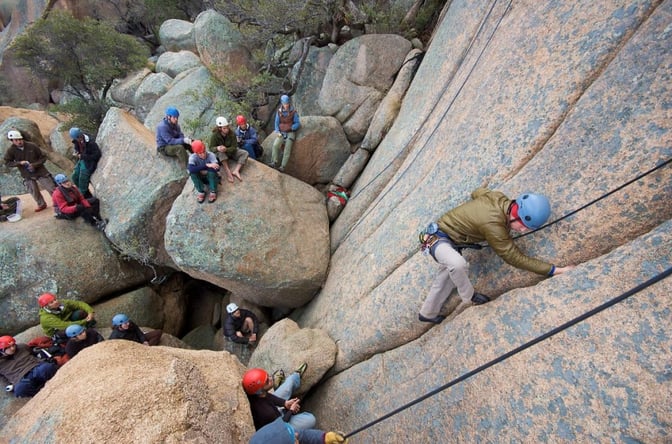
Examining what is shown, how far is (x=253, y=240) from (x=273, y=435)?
4464 mm

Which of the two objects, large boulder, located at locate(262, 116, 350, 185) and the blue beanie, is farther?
large boulder, located at locate(262, 116, 350, 185)

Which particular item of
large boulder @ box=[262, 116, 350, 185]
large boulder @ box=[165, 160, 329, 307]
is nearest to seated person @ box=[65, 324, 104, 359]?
large boulder @ box=[165, 160, 329, 307]

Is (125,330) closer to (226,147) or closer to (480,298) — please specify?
(226,147)

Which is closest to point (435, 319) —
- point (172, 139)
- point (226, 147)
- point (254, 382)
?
point (254, 382)

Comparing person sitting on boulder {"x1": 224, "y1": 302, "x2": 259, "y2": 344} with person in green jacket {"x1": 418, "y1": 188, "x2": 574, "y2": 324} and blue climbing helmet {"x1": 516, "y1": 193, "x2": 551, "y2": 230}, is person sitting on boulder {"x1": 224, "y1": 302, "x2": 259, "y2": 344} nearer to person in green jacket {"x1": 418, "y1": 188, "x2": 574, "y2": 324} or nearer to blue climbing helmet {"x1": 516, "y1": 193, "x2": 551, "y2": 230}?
person in green jacket {"x1": 418, "y1": 188, "x2": 574, "y2": 324}

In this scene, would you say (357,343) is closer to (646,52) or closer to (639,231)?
(639,231)

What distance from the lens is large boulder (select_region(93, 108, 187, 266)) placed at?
8672 millimetres

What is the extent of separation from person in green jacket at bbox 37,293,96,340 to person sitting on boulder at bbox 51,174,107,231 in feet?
8.54

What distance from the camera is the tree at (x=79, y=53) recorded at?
16.1 metres

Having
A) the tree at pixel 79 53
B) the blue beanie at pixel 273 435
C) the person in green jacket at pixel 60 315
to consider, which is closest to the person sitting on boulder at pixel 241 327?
the person in green jacket at pixel 60 315

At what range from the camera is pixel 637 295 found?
305 cm

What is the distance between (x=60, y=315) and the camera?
291 inches

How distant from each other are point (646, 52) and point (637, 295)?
2.64m

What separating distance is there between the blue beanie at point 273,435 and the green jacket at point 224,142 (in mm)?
5811
